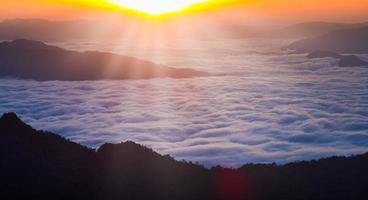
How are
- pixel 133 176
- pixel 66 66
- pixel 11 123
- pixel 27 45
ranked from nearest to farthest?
pixel 133 176 < pixel 11 123 < pixel 66 66 < pixel 27 45

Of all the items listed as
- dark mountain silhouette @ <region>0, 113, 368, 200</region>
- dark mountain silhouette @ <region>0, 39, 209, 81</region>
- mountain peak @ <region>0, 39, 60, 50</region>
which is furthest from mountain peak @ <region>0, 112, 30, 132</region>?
mountain peak @ <region>0, 39, 60, 50</region>

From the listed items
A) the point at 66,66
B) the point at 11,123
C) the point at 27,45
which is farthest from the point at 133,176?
the point at 27,45

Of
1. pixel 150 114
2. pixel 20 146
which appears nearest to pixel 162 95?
pixel 150 114

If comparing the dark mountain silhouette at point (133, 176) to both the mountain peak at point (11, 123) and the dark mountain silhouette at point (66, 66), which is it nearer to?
the mountain peak at point (11, 123)

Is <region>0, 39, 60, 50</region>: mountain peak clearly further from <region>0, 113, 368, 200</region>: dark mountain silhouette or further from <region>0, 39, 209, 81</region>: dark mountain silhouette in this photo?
<region>0, 113, 368, 200</region>: dark mountain silhouette

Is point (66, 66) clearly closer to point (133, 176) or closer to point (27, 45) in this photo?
point (27, 45)

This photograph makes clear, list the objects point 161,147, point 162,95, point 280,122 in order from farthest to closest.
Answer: point 162,95, point 280,122, point 161,147

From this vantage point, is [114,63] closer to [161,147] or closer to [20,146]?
[161,147]
